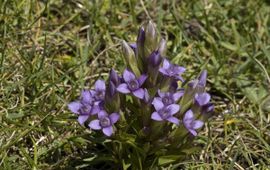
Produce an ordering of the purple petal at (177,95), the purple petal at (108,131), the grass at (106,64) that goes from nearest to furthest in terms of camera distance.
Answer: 1. the purple petal at (108,131)
2. the purple petal at (177,95)
3. the grass at (106,64)

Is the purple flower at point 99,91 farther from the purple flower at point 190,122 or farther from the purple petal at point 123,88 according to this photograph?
the purple flower at point 190,122

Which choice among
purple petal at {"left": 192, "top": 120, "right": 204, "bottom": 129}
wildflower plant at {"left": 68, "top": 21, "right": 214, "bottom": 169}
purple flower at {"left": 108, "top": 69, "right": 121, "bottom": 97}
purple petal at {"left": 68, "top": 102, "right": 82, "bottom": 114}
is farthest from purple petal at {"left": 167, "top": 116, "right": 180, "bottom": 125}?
purple petal at {"left": 68, "top": 102, "right": 82, "bottom": 114}

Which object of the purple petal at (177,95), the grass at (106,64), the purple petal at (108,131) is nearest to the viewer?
the purple petal at (108,131)

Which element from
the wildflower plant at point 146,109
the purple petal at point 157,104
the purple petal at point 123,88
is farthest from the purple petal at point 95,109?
the purple petal at point 157,104

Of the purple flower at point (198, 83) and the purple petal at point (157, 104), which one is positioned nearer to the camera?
the purple petal at point (157, 104)

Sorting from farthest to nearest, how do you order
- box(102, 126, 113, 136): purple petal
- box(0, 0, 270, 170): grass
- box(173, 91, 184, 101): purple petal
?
box(0, 0, 270, 170): grass → box(173, 91, 184, 101): purple petal → box(102, 126, 113, 136): purple petal

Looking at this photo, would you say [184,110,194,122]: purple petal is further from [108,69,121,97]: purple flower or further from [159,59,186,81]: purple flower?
[108,69,121,97]: purple flower

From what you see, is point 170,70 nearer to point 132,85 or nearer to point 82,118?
point 132,85

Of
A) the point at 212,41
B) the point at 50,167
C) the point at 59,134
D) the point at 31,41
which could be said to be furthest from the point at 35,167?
the point at 212,41
